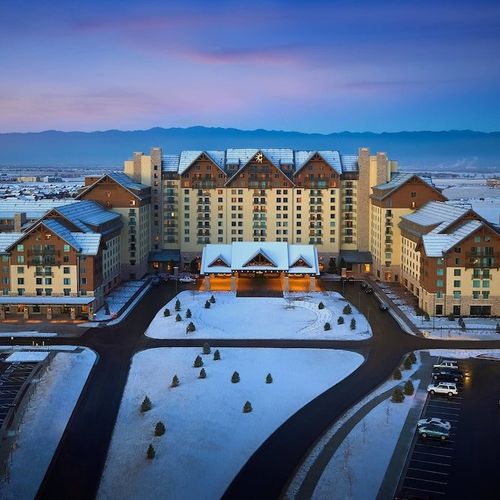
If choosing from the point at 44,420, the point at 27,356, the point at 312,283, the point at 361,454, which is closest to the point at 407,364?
the point at 361,454

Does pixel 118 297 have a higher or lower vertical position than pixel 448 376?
higher

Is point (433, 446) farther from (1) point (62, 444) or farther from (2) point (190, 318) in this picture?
(2) point (190, 318)

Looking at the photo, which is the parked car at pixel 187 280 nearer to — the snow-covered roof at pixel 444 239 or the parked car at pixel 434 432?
the snow-covered roof at pixel 444 239

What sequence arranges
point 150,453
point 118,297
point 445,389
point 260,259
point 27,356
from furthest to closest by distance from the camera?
1. point 260,259
2. point 118,297
3. point 27,356
4. point 445,389
5. point 150,453

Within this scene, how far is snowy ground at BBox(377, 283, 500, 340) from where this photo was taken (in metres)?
67.4

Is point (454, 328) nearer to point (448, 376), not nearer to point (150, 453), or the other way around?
point (448, 376)

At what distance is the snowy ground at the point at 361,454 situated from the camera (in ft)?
117

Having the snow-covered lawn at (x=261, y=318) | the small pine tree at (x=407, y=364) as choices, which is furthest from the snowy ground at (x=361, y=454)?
the snow-covered lawn at (x=261, y=318)

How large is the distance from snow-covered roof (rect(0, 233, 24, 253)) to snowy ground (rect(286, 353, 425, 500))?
4941cm

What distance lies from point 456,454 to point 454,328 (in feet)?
107

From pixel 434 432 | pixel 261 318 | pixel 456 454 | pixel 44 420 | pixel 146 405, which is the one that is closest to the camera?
pixel 456 454

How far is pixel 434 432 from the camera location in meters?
41.9

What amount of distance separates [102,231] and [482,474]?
63.7 metres

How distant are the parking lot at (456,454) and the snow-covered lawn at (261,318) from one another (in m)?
19.4
